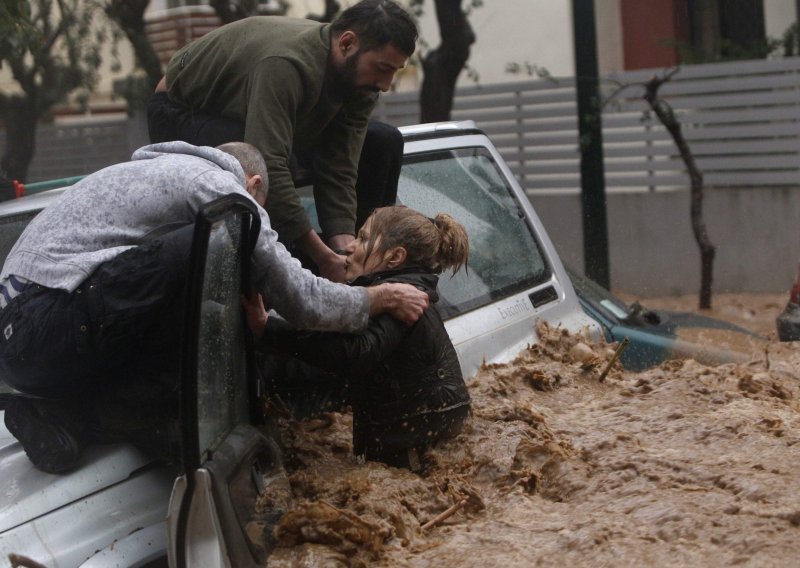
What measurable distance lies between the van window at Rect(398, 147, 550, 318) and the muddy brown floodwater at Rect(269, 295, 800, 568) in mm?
472

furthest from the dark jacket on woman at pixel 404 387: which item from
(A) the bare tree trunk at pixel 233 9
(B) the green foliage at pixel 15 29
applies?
(A) the bare tree trunk at pixel 233 9

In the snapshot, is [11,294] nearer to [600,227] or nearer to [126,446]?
[126,446]

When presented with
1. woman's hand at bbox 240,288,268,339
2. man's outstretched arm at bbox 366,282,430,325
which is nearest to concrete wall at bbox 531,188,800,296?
man's outstretched arm at bbox 366,282,430,325

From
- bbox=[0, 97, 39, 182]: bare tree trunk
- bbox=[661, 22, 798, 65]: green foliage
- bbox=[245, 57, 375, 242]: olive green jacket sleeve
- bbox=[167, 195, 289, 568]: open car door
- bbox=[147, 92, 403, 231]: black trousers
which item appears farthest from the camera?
bbox=[661, 22, 798, 65]: green foliage

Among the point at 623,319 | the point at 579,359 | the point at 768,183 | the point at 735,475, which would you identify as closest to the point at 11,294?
the point at 735,475

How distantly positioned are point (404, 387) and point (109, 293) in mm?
923

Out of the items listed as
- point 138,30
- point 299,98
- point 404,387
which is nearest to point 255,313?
point 404,387

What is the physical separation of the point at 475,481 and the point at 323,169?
50.7 inches

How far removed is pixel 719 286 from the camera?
35.0ft

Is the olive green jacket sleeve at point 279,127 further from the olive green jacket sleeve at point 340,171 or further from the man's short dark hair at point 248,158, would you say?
the man's short dark hair at point 248,158

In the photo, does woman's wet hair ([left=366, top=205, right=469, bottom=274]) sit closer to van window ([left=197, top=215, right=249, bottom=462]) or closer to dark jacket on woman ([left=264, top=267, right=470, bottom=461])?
dark jacket on woman ([left=264, top=267, right=470, bottom=461])

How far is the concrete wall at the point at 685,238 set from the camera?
1030 centimetres

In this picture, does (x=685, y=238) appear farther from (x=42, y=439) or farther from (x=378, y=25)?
(x=42, y=439)

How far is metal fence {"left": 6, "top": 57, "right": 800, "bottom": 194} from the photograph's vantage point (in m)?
10.1
